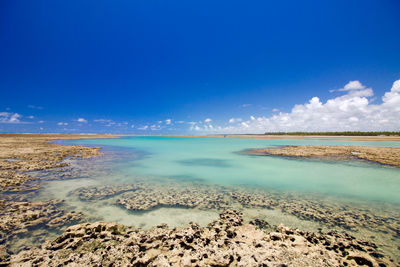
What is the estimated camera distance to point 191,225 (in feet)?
16.3

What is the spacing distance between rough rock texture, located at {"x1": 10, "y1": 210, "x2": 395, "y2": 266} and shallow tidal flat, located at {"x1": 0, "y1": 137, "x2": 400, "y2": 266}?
0.8 inches

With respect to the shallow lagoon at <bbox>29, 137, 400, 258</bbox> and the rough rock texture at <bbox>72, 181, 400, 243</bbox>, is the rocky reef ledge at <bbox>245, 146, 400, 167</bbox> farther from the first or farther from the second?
the rough rock texture at <bbox>72, 181, 400, 243</bbox>

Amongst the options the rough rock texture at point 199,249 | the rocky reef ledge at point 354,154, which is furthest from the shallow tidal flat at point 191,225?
the rocky reef ledge at point 354,154

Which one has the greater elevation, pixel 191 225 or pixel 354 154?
pixel 191 225

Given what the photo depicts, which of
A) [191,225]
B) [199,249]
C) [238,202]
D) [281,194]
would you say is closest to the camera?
[199,249]

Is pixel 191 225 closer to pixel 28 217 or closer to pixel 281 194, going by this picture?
pixel 28 217

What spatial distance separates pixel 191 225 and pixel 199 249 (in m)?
1.27

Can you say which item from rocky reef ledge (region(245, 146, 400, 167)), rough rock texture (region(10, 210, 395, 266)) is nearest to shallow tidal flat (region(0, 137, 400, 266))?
rough rock texture (region(10, 210, 395, 266))

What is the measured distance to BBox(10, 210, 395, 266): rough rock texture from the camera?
3.37m

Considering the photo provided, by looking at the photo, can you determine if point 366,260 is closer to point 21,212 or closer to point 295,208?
point 295,208

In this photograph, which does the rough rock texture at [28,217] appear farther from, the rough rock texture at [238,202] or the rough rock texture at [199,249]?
the rough rock texture at [238,202]

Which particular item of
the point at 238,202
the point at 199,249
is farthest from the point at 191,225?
the point at 238,202

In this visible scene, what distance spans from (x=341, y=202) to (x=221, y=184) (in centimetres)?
550

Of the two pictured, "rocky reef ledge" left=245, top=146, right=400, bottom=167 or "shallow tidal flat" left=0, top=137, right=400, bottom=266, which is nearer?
"shallow tidal flat" left=0, top=137, right=400, bottom=266
